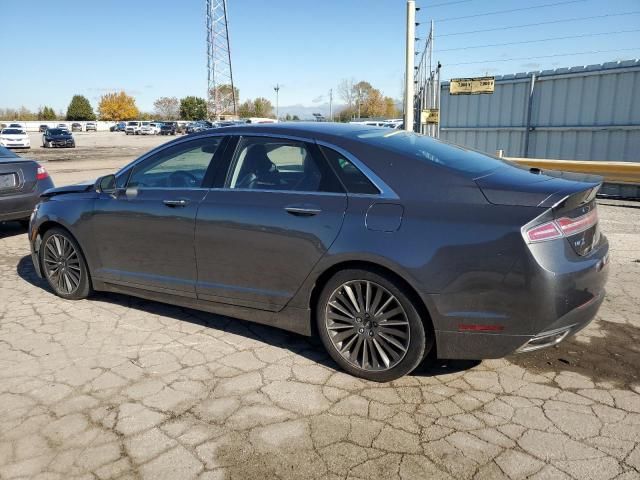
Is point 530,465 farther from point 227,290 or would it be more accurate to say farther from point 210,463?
point 227,290

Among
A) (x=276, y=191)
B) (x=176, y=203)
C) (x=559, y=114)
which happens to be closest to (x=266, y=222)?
(x=276, y=191)

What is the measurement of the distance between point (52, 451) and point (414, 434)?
186cm

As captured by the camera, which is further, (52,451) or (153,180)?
(153,180)

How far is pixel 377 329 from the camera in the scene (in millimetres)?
3207

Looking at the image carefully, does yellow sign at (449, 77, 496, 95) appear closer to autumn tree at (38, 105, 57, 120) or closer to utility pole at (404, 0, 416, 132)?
utility pole at (404, 0, 416, 132)

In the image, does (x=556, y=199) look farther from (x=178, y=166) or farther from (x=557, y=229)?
(x=178, y=166)

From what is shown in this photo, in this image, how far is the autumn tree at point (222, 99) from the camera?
3101 inches

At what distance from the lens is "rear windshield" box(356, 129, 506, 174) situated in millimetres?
3260

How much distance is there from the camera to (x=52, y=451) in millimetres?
2617

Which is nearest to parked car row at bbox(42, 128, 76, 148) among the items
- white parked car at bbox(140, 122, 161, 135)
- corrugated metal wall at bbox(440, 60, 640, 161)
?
white parked car at bbox(140, 122, 161, 135)

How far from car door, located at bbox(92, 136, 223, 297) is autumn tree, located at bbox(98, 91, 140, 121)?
134m

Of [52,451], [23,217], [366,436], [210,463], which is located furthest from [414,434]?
[23,217]

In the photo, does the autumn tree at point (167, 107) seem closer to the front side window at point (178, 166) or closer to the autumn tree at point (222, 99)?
the autumn tree at point (222, 99)

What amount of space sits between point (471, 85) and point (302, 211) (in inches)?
475
